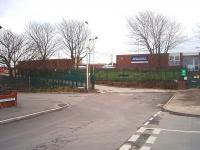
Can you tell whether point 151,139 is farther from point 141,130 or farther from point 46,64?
point 46,64

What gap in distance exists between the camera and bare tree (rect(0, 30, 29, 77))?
2207 inches

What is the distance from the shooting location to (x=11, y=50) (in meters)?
57.6

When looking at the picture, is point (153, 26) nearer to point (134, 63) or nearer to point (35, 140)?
point (134, 63)

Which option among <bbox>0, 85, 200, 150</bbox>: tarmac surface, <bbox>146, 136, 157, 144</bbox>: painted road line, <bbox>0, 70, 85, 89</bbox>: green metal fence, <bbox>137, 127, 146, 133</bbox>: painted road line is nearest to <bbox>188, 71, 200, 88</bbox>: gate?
<bbox>0, 70, 85, 89</bbox>: green metal fence

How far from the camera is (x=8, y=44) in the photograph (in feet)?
192

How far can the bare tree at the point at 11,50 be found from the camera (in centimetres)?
5606

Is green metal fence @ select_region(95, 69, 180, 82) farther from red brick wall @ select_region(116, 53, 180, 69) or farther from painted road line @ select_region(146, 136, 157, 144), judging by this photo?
painted road line @ select_region(146, 136, 157, 144)

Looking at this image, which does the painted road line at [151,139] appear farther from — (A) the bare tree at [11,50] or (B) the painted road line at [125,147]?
(A) the bare tree at [11,50]

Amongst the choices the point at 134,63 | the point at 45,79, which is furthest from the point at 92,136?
the point at 134,63

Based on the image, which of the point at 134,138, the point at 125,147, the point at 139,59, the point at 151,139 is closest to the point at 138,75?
the point at 139,59

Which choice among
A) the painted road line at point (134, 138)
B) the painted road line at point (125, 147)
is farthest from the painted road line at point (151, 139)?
the painted road line at point (125, 147)

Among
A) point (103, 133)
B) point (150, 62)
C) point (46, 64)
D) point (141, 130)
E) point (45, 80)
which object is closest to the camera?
point (103, 133)

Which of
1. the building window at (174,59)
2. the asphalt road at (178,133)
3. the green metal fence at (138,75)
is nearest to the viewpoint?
the asphalt road at (178,133)

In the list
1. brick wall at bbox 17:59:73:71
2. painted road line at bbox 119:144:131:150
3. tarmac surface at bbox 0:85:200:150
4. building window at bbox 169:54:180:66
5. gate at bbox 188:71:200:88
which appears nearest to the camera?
painted road line at bbox 119:144:131:150
